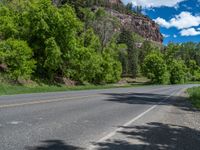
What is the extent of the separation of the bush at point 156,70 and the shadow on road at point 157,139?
88.1 meters

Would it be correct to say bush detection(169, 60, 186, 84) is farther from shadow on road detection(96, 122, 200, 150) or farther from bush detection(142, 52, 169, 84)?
shadow on road detection(96, 122, 200, 150)

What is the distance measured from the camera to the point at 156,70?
9925 centimetres

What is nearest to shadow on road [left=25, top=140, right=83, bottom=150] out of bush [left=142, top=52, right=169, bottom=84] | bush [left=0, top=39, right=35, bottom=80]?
bush [left=0, top=39, right=35, bottom=80]

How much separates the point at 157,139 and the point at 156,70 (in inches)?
3630

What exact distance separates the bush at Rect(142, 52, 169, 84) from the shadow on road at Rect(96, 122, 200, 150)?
8810 cm

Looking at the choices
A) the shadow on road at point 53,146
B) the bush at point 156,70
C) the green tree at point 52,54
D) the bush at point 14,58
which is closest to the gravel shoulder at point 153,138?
the shadow on road at point 53,146

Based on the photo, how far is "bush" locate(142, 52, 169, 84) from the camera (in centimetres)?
9794

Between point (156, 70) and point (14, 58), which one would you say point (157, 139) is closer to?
point (14, 58)

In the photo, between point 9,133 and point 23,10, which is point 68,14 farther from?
point 9,133

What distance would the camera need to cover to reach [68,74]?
48.0 meters

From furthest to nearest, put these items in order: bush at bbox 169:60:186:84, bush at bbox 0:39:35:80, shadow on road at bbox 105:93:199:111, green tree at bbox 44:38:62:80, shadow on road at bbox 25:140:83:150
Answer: bush at bbox 169:60:186:84 → green tree at bbox 44:38:62:80 → bush at bbox 0:39:35:80 → shadow on road at bbox 105:93:199:111 → shadow on road at bbox 25:140:83:150

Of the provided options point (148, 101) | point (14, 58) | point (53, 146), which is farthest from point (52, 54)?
point (53, 146)

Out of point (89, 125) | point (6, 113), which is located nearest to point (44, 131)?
point (89, 125)

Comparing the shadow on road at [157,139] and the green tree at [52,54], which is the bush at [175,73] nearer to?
the green tree at [52,54]
